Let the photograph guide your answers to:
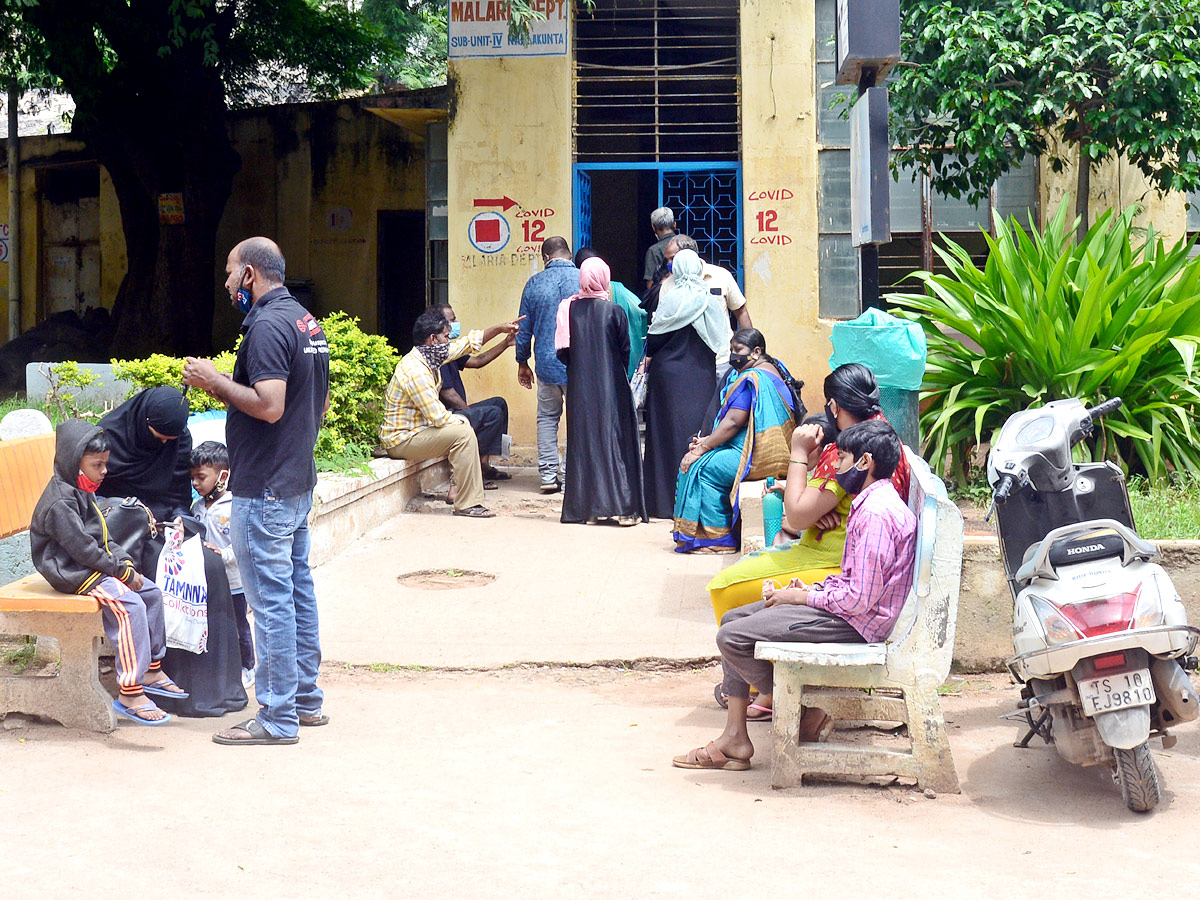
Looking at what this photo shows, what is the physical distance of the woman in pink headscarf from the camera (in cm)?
842

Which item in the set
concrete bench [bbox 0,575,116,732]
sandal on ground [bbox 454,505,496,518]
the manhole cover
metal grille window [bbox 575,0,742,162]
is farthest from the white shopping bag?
metal grille window [bbox 575,0,742,162]

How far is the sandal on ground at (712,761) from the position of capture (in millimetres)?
4254

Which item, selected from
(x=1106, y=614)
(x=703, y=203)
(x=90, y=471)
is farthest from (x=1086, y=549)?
(x=703, y=203)

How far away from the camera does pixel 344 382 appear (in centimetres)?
827

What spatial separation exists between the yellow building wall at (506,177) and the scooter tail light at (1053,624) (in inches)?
293

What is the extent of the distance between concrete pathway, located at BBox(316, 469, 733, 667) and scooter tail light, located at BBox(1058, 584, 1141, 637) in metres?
2.14

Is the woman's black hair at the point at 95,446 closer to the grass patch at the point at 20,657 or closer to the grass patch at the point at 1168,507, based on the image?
Result: the grass patch at the point at 20,657

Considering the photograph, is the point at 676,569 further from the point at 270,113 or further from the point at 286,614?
the point at 270,113

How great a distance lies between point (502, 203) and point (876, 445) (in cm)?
744

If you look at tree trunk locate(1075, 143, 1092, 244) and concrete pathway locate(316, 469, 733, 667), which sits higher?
tree trunk locate(1075, 143, 1092, 244)

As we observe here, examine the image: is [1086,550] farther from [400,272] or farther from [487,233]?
[400,272]

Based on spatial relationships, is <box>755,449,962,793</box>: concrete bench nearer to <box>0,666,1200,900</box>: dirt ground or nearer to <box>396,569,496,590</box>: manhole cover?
<box>0,666,1200,900</box>: dirt ground

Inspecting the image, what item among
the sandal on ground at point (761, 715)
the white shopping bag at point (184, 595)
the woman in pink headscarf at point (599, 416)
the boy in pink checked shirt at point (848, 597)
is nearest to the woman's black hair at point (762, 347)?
the woman in pink headscarf at point (599, 416)

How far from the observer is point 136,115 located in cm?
1400
